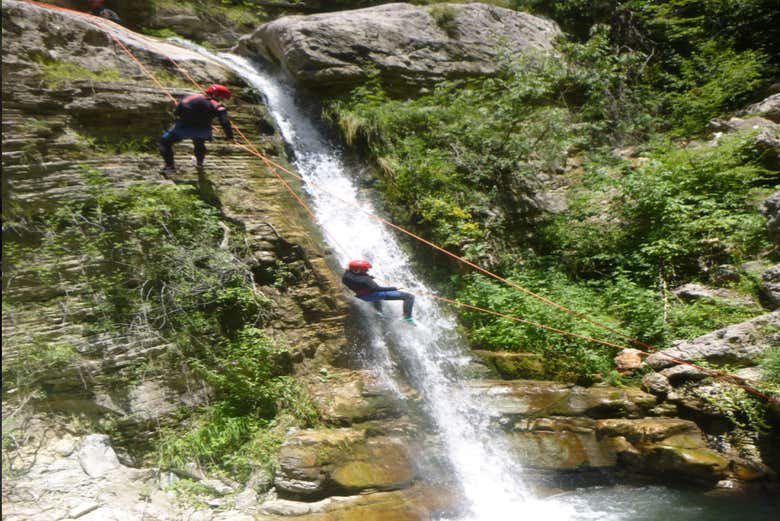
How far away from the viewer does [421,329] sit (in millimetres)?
7141

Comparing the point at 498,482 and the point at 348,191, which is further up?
the point at 348,191

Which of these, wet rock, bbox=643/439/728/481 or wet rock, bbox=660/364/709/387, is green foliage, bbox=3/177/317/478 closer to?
wet rock, bbox=643/439/728/481

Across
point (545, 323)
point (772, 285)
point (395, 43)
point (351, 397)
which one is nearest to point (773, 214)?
point (772, 285)

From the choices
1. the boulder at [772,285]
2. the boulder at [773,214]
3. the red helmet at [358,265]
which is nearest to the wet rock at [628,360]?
the boulder at [772,285]

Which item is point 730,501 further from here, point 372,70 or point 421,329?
point 372,70

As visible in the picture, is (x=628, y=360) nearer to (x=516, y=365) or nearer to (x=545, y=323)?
(x=545, y=323)

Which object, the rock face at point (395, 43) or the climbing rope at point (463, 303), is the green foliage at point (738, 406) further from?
the rock face at point (395, 43)

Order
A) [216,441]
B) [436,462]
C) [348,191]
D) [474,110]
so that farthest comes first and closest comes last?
[474,110]
[348,191]
[436,462]
[216,441]

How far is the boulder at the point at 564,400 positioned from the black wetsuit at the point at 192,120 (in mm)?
5082

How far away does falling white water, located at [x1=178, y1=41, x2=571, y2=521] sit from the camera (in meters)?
5.45

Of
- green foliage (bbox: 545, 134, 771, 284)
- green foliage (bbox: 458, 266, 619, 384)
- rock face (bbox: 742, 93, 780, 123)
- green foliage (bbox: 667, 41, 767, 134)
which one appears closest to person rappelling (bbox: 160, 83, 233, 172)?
green foliage (bbox: 458, 266, 619, 384)

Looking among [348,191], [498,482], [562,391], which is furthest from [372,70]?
[498,482]

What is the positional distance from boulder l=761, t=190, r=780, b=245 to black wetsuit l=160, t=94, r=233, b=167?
25.3ft

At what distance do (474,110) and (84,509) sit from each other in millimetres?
8800
